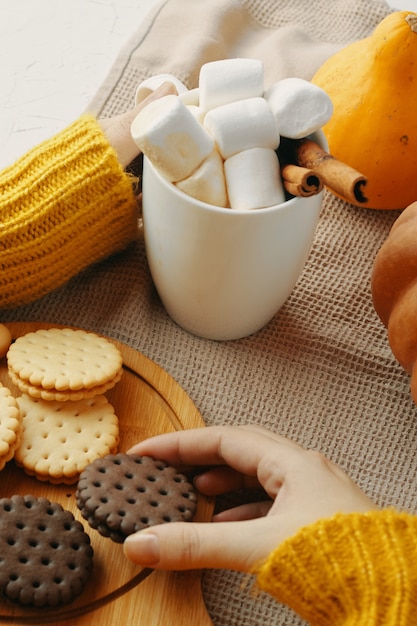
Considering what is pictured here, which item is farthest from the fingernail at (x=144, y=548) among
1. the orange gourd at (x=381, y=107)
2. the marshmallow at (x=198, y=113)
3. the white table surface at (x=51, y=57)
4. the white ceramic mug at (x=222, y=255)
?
the white table surface at (x=51, y=57)

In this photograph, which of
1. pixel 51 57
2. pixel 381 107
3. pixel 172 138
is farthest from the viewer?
pixel 51 57

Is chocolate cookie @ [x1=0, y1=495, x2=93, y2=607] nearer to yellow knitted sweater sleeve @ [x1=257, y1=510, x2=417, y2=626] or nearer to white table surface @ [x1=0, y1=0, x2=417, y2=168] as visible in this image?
yellow knitted sweater sleeve @ [x1=257, y1=510, x2=417, y2=626]

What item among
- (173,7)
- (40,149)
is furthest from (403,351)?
(173,7)

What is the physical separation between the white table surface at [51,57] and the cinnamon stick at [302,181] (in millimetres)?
498

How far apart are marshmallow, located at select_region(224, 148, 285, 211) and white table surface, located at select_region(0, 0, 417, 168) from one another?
1.50 feet

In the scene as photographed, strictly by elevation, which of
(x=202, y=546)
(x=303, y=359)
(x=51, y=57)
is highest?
(x=51, y=57)

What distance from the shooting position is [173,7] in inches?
48.2

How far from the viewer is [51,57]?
1226mm

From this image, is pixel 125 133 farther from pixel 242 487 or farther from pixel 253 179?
pixel 242 487

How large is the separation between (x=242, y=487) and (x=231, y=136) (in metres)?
0.34

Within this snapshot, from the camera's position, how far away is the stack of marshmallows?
28.4 inches

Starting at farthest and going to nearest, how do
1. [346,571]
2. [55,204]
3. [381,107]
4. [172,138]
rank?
[381,107] < [55,204] < [172,138] < [346,571]

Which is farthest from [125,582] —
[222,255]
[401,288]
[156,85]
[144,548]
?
[156,85]

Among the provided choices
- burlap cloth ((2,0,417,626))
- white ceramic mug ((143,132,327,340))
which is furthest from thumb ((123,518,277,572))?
white ceramic mug ((143,132,327,340))
